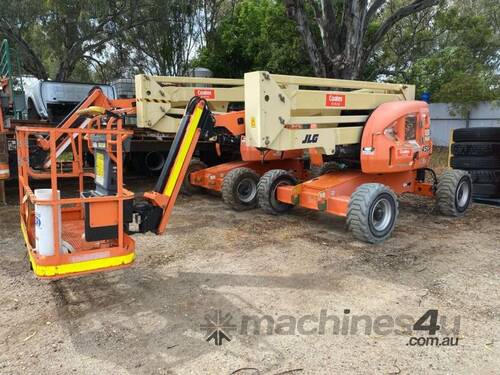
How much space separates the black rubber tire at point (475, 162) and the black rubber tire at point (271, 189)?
3.42 m

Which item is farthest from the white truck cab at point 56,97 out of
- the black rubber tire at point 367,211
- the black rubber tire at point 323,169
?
the black rubber tire at point 367,211

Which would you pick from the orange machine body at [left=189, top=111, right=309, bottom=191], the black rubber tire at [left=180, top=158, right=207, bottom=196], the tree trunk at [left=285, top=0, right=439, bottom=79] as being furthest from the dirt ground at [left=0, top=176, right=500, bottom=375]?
the tree trunk at [left=285, top=0, right=439, bottom=79]

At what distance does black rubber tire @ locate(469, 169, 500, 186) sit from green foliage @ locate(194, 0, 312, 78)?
9.80 meters

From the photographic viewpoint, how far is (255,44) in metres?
18.7

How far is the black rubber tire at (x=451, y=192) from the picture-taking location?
7184 mm

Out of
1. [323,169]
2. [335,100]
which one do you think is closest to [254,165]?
[323,169]

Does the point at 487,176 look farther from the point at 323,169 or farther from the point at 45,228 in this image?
the point at 45,228

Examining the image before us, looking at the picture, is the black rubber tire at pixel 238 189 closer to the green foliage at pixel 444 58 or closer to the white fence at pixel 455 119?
the white fence at pixel 455 119

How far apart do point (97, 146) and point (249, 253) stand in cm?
229

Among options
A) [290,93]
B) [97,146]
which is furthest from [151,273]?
[290,93]

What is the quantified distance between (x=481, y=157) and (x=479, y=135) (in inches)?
15.8

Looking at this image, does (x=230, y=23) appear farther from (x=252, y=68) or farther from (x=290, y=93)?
(x=290, y=93)

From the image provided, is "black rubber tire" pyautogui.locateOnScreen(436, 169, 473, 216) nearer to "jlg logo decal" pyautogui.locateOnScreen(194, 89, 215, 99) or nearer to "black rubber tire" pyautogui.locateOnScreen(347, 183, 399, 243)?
"black rubber tire" pyautogui.locateOnScreen(347, 183, 399, 243)

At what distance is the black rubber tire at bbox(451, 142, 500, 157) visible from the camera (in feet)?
27.0
